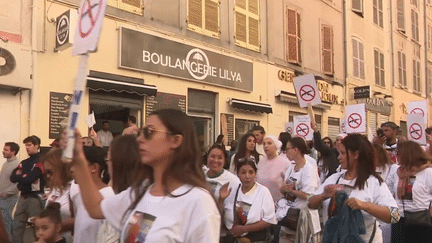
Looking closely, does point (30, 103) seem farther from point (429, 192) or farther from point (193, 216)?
point (193, 216)

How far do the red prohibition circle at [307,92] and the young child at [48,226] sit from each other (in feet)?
22.5

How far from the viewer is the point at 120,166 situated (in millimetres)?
3453

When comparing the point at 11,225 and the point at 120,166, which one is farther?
the point at 11,225

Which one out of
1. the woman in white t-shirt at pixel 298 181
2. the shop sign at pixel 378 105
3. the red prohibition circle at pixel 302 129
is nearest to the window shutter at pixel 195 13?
the red prohibition circle at pixel 302 129

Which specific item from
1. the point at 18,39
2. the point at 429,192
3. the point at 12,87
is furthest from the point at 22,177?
the point at 429,192

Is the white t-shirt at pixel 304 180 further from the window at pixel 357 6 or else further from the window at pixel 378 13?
the window at pixel 378 13

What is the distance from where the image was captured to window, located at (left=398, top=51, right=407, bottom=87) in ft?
88.6

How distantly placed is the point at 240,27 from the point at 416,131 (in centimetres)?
684

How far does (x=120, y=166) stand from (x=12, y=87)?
7.25m

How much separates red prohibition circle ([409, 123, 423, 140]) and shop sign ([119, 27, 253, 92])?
5.64 metres

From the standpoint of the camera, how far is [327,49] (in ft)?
67.0

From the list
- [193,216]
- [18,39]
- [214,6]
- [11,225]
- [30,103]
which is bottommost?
[11,225]

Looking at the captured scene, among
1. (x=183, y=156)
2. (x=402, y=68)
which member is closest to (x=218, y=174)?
(x=183, y=156)

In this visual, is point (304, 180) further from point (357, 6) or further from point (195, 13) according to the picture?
point (357, 6)
